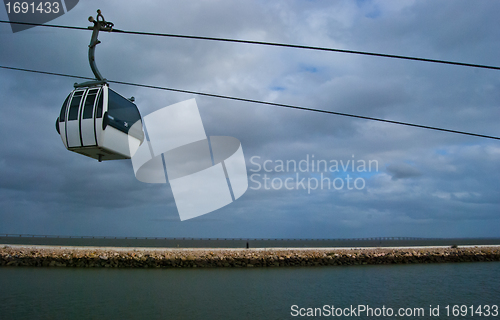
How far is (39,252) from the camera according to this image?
3556 cm

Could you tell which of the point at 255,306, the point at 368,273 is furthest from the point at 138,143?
the point at 368,273

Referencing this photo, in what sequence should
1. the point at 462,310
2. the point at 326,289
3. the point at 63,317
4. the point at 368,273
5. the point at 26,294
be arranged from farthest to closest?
the point at 368,273
the point at 326,289
the point at 26,294
the point at 462,310
the point at 63,317

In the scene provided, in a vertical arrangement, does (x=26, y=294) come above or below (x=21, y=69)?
below

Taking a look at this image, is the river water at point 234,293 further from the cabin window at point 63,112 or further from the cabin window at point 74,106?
the cabin window at point 74,106

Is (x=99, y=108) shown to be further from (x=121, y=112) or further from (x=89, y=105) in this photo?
(x=121, y=112)

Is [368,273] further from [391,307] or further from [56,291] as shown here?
[56,291]

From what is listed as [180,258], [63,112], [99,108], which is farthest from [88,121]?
[180,258]

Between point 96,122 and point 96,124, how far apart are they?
55mm

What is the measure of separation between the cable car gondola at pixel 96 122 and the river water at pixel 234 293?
404 inches

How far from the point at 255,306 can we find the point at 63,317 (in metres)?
9.45

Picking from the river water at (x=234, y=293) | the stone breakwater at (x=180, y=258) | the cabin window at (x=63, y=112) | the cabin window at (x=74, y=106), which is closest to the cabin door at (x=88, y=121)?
the cabin window at (x=74, y=106)

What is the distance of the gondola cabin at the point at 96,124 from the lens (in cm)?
927

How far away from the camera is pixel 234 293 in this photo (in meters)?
22.2

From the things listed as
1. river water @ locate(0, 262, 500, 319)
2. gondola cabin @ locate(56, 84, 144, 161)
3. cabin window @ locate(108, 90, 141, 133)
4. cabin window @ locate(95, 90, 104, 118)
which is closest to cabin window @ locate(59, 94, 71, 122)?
gondola cabin @ locate(56, 84, 144, 161)
